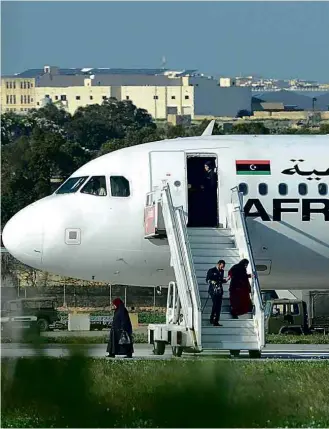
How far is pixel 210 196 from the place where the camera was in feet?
111

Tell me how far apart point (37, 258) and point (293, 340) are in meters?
12.2

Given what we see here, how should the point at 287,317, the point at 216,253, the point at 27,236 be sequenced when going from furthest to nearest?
1. the point at 287,317
2. the point at 27,236
3. the point at 216,253

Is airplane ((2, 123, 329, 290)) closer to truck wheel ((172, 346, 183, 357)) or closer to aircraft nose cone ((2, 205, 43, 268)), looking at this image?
aircraft nose cone ((2, 205, 43, 268))

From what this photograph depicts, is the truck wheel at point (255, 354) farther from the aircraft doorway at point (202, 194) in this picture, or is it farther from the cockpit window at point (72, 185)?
the cockpit window at point (72, 185)

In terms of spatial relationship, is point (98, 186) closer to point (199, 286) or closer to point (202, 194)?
point (202, 194)

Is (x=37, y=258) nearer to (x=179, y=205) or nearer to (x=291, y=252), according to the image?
(x=179, y=205)

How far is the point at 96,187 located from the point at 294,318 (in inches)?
903

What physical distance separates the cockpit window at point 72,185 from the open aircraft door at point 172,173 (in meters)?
2.29

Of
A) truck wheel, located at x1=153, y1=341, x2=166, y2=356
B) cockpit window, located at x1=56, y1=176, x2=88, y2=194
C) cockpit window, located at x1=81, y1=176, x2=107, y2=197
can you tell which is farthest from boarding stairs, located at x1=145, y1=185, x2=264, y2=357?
cockpit window, located at x1=56, y1=176, x2=88, y2=194

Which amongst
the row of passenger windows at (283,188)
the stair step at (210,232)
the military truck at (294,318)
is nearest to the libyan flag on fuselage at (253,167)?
the row of passenger windows at (283,188)

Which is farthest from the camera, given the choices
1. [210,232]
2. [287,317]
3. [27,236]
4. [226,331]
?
[287,317]

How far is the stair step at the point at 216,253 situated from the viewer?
32.3m

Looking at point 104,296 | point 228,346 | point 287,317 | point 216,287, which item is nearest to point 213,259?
point 216,287

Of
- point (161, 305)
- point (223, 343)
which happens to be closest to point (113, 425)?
point (223, 343)
